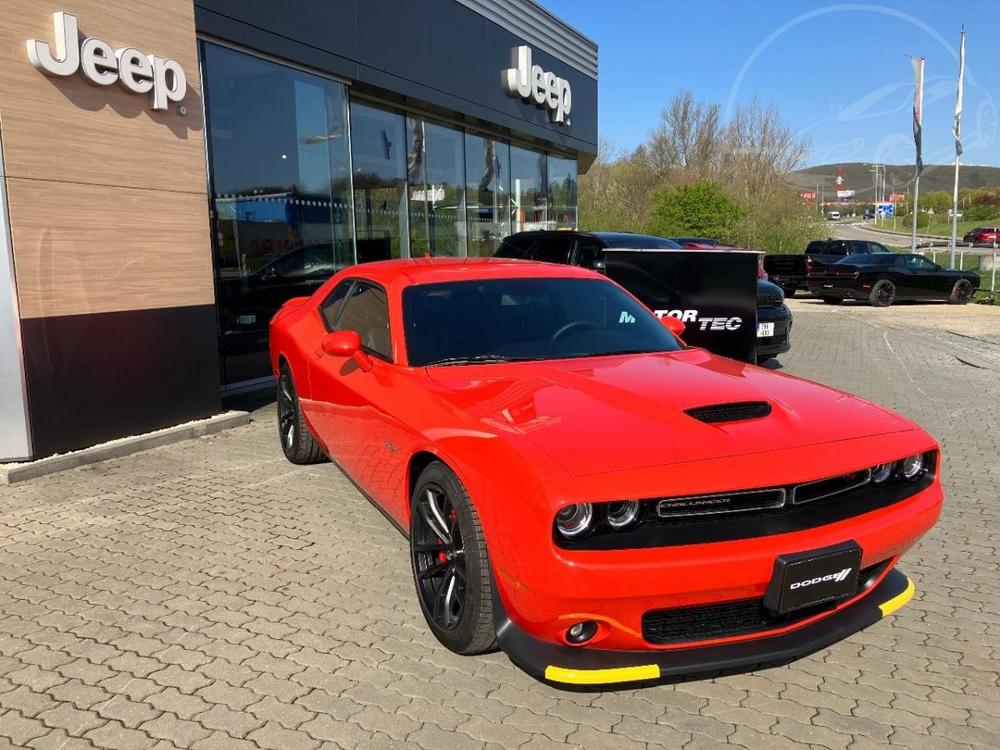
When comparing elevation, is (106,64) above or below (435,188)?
above

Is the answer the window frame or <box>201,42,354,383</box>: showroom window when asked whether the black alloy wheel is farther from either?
the window frame

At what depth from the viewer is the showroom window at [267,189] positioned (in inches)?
338

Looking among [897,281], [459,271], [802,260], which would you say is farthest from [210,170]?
[802,260]

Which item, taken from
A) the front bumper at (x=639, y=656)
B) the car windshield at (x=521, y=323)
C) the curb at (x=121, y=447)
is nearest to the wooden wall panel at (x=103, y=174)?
the curb at (x=121, y=447)

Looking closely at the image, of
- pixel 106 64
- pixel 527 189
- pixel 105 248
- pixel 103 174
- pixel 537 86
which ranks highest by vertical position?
pixel 537 86

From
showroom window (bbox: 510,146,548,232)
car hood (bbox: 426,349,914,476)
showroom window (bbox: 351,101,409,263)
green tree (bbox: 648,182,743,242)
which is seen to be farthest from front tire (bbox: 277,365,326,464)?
green tree (bbox: 648,182,743,242)

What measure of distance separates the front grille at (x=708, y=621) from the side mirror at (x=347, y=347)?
2.02 metres

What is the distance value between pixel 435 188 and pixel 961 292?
14.8m

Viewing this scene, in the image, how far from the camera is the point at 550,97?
15914 millimetres

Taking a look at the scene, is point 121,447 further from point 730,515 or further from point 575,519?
point 730,515

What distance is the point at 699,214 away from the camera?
31.5 meters

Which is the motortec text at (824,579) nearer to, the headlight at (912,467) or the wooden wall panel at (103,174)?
the headlight at (912,467)

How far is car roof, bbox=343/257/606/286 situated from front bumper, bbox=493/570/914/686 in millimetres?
2063

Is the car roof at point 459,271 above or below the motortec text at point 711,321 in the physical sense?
above
